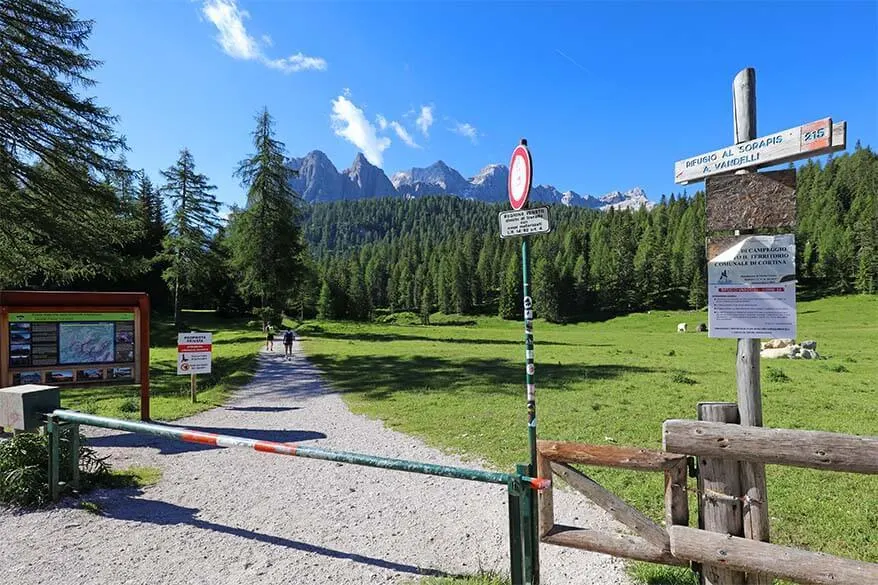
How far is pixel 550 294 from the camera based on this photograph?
93.2 metres

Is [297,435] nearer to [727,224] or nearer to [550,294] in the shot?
[727,224]

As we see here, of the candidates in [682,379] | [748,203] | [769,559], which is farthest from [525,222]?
[682,379]

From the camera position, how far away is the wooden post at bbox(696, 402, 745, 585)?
3527 mm

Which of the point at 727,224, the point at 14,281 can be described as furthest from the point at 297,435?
the point at 14,281

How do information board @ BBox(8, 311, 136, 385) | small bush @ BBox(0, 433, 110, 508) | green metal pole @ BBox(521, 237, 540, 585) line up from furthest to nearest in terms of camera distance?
information board @ BBox(8, 311, 136, 385), small bush @ BBox(0, 433, 110, 508), green metal pole @ BBox(521, 237, 540, 585)

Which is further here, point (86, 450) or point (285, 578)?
point (86, 450)

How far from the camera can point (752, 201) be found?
12.0 ft

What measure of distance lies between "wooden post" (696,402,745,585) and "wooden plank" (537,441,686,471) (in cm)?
21

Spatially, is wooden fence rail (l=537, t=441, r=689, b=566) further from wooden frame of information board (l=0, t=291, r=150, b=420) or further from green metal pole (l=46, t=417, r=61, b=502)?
wooden frame of information board (l=0, t=291, r=150, b=420)

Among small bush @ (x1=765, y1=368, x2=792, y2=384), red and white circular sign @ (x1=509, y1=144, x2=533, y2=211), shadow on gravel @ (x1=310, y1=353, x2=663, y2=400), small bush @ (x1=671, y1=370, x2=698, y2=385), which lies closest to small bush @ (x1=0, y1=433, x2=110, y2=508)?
red and white circular sign @ (x1=509, y1=144, x2=533, y2=211)

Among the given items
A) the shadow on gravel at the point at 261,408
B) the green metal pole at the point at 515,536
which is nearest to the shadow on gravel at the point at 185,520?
the green metal pole at the point at 515,536

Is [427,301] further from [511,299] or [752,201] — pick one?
[752,201]

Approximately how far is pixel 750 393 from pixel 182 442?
9.65 meters

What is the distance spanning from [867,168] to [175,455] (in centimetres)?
16971
